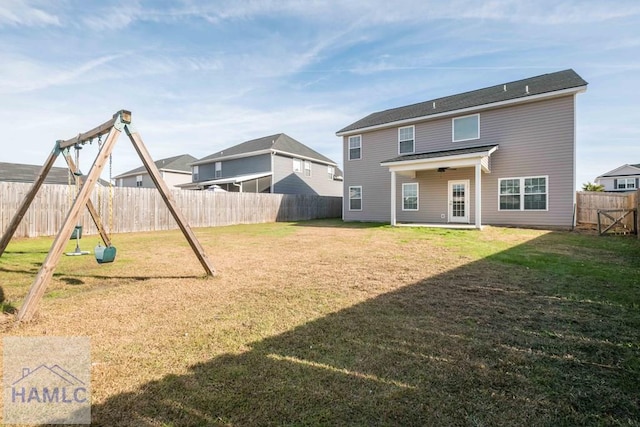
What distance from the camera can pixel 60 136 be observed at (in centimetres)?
634

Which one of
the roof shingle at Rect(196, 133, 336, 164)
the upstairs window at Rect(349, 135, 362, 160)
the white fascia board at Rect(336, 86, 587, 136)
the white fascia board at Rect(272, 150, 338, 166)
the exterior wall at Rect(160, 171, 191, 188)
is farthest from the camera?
the exterior wall at Rect(160, 171, 191, 188)

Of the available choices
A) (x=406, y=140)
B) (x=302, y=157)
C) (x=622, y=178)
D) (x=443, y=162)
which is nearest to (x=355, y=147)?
(x=406, y=140)

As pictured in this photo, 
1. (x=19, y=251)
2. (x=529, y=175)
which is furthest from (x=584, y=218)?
(x=19, y=251)

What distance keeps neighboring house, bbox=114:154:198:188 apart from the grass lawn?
86.8ft

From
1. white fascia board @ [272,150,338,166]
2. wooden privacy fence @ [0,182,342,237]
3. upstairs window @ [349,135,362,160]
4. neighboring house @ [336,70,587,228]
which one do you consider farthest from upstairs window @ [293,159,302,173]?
neighboring house @ [336,70,587,228]

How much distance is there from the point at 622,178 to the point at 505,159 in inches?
1441

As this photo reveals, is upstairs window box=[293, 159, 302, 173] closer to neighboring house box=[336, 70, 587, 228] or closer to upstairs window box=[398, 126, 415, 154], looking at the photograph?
neighboring house box=[336, 70, 587, 228]

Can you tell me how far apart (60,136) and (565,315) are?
9.29 m

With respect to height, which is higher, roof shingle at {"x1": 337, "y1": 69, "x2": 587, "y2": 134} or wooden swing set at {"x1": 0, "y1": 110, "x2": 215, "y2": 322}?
roof shingle at {"x1": 337, "y1": 69, "x2": 587, "y2": 134}

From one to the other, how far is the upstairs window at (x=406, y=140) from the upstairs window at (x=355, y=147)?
2.68m

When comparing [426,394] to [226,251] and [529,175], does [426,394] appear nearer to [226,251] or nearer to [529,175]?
[226,251]

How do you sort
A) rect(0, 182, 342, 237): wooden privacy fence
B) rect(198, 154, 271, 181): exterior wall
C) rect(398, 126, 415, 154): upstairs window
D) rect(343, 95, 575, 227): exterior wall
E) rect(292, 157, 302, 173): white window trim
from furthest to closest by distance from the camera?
1. rect(292, 157, 302, 173): white window trim
2. rect(198, 154, 271, 181): exterior wall
3. rect(398, 126, 415, 154): upstairs window
4. rect(343, 95, 575, 227): exterior wall
5. rect(0, 182, 342, 237): wooden privacy fence

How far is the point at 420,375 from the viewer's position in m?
2.30

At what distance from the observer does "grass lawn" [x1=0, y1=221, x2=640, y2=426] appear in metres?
1.93
